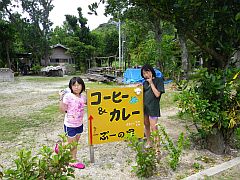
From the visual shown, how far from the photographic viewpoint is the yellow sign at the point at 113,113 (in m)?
3.69

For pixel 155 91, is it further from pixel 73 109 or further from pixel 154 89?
pixel 73 109

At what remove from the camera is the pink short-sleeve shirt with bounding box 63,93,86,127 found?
11.5ft

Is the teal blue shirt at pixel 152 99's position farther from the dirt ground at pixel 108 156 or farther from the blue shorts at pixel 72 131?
the blue shorts at pixel 72 131

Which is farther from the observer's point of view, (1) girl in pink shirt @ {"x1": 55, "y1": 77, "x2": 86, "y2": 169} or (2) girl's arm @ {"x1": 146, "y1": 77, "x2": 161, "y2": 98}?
(2) girl's arm @ {"x1": 146, "y1": 77, "x2": 161, "y2": 98}

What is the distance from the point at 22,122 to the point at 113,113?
364 cm

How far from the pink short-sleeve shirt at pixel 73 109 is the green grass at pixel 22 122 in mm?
2240

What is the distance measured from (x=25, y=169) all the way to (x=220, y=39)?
3.06 m

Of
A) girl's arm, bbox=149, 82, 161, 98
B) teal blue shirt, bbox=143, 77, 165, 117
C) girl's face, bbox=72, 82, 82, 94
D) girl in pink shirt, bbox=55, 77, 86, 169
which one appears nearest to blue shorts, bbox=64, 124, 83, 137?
girl in pink shirt, bbox=55, 77, 86, 169

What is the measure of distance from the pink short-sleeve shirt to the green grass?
7.35 ft

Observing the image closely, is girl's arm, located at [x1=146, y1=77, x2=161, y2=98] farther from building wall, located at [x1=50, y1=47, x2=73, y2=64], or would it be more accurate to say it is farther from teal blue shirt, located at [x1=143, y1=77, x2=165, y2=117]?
building wall, located at [x1=50, y1=47, x2=73, y2=64]

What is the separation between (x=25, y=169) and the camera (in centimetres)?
224

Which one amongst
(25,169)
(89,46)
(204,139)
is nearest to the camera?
(25,169)

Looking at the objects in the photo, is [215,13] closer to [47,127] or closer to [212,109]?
[212,109]

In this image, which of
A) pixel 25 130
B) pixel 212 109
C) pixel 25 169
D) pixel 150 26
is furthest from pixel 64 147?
pixel 150 26
